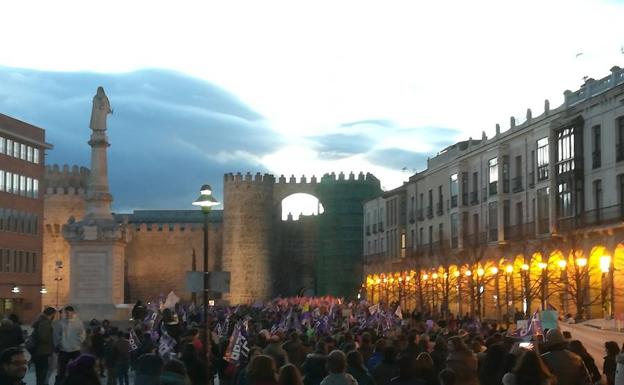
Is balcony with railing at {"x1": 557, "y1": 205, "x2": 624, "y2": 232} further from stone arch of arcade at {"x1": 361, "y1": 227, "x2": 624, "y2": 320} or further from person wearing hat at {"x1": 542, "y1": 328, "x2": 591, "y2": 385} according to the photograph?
person wearing hat at {"x1": 542, "y1": 328, "x2": 591, "y2": 385}

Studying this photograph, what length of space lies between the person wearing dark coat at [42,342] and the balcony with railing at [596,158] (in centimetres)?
3513

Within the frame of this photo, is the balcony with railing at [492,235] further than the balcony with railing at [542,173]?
Yes

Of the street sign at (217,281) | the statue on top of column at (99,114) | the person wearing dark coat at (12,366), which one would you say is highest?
the statue on top of column at (99,114)

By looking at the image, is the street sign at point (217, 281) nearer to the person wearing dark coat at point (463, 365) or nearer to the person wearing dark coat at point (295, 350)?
the person wearing dark coat at point (295, 350)

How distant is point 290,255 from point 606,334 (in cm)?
9980

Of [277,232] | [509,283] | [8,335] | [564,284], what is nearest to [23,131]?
[277,232]

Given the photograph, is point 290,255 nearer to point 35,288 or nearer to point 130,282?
point 130,282

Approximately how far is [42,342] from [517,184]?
45273 millimetres

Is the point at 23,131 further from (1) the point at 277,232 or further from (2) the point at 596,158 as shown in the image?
(2) the point at 596,158

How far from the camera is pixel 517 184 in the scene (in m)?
64.2

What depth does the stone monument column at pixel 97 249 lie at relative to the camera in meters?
47.3

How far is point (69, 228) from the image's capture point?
46.9 m

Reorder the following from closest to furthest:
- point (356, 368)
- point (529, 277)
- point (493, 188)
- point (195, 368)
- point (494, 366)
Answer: point (356, 368), point (494, 366), point (195, 368), point (529, 277), point (493, 188)

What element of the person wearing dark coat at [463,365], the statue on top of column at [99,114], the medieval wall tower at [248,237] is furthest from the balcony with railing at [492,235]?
the person wearing dark coat at [463,365]
